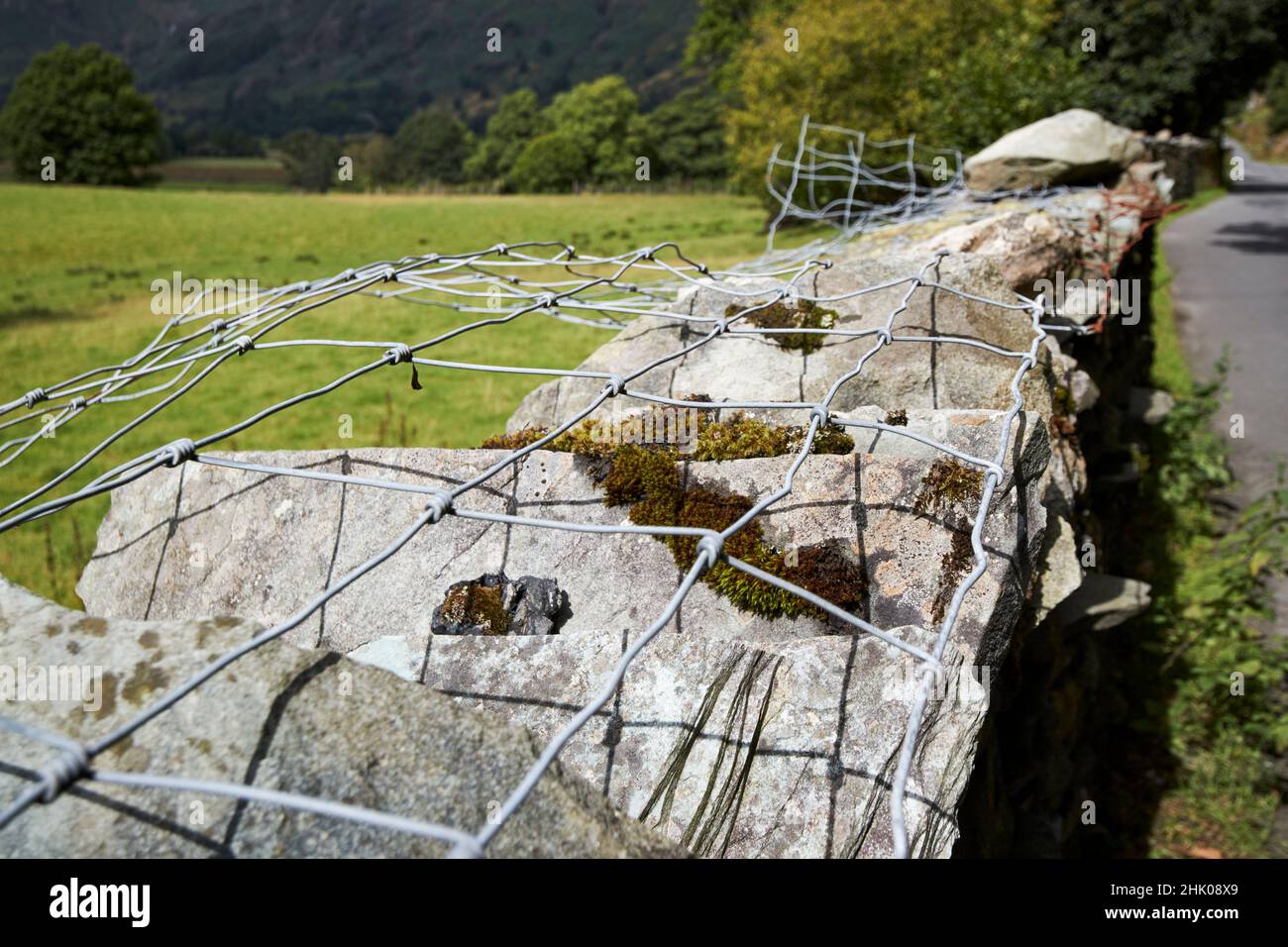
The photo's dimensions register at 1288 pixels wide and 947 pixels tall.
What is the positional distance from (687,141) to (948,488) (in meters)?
71.3

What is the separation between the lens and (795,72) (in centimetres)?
2112

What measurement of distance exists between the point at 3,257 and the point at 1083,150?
2367 cm

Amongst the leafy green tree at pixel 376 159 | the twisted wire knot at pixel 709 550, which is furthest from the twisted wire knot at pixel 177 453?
the leafy green tree at pixel 376 159

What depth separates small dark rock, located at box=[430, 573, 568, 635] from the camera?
212 cm

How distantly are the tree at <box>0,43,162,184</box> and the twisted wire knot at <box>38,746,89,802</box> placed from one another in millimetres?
71290

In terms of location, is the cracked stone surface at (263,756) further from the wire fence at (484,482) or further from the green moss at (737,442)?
the green moss at (737,442)

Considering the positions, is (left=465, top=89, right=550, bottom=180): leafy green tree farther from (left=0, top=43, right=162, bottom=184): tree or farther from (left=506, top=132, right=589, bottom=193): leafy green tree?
(left=0, top=43, right=162, bottom=184): tree

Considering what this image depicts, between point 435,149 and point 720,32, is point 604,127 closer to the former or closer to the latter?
point 720,32

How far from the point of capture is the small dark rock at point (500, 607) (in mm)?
2119

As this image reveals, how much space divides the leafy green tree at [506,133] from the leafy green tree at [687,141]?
13.3 meters

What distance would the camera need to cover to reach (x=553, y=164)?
62.5m

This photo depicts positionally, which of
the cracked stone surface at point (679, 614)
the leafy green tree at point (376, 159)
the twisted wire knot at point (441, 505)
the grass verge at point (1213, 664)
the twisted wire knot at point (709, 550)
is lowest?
the grass verge at point (1213, 664)

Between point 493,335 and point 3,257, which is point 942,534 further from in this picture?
point 3,257
